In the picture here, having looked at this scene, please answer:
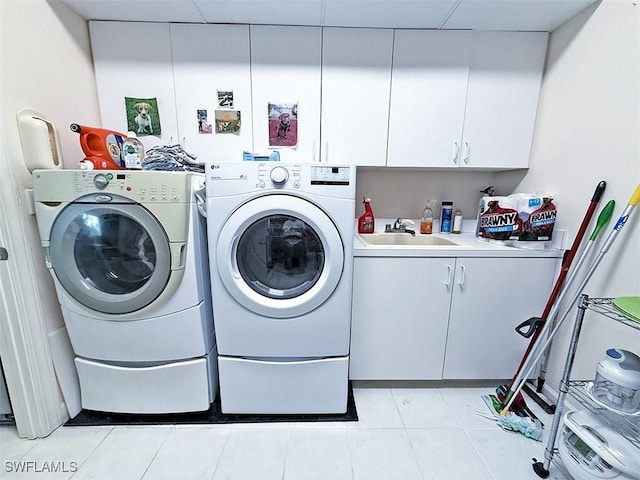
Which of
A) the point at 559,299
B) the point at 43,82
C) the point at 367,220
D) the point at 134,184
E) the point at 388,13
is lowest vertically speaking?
the point at 559,299

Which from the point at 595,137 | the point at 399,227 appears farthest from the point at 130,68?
the point at 595,137

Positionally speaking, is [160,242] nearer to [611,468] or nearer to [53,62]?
[53,62]

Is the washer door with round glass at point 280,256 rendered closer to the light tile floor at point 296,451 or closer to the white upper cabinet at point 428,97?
the light tile floor at point 296,451

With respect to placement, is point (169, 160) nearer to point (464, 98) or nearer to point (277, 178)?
point (277, 178)

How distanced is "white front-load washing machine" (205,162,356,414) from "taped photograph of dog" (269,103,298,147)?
1.87 feet

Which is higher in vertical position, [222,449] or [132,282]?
[132,282]

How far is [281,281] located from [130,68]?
1.47 meters

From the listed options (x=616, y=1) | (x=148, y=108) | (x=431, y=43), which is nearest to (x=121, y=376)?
(x=148, y=108)

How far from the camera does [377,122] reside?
62.3 inches

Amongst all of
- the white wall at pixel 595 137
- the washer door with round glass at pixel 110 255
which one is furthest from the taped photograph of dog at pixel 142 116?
the white wall at pixel 595 137

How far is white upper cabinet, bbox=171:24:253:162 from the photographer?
149cm

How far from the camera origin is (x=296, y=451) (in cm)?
118

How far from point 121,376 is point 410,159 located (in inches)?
74.5

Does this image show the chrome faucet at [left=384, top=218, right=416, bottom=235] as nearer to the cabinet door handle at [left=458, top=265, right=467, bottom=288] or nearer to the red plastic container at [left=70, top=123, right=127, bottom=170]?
the cabinet door handle at [left=458, top=265, right=467, bottom=288]
